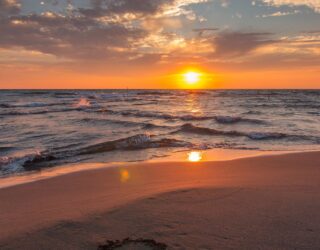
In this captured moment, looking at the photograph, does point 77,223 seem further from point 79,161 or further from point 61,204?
point 79,161

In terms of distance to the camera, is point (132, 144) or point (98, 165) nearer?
point (98, 165)

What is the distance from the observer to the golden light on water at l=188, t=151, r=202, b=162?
8.35 meters

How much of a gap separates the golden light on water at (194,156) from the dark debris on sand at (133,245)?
16.5 ft

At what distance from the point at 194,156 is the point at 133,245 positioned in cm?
576

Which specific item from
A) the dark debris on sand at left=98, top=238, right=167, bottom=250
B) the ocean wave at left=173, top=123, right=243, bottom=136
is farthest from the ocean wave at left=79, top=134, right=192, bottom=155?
the dark debris on sand at left=98, top=238, right=167, bottom=250

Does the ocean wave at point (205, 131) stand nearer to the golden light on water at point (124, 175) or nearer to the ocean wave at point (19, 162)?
the ocean wave at point (19, 162)

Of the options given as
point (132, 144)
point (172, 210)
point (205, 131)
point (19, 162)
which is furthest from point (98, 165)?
point (205, 131)

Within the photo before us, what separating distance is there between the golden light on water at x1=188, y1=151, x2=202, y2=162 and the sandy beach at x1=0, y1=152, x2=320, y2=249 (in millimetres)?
1638

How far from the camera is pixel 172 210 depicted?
162 inches

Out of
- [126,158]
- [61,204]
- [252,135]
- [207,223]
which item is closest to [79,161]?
[126,158]

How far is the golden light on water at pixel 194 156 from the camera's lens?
835cm

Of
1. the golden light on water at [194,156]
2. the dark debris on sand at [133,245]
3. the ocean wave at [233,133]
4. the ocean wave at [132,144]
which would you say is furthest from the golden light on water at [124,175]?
the ocean wave at [233,133]

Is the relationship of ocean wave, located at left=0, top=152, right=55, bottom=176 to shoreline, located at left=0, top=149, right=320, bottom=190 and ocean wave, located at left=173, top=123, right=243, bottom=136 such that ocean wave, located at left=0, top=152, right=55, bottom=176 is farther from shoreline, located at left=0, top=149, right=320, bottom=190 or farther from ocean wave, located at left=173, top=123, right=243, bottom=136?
ocean wave, located at left=173, top=123, right=243, bottom=136

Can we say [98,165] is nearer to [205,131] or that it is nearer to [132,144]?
[132,144]
